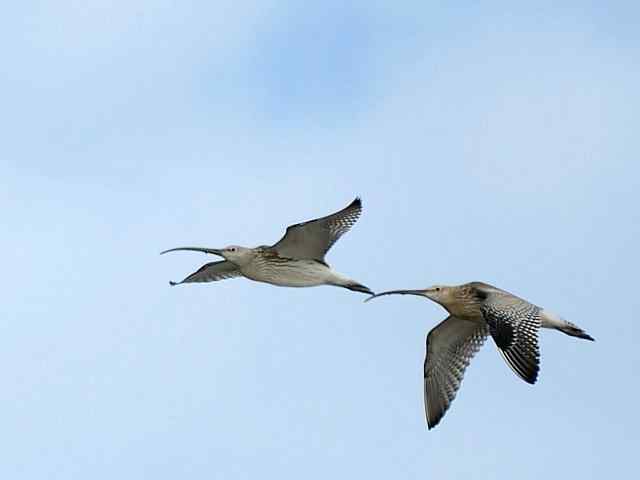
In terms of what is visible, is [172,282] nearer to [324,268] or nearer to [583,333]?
[324,268]

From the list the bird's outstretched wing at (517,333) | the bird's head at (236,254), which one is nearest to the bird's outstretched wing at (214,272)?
the bird's head at (236,254)

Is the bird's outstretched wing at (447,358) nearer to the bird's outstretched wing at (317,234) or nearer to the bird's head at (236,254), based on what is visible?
the bird's outstretched wing at (317,234)

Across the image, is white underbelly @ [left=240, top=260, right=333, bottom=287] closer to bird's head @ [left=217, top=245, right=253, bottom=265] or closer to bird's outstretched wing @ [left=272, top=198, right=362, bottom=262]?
bird's outstretched wing @ [left=272, top=198, right=362, bottom=262]

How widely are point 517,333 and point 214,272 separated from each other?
7384mm

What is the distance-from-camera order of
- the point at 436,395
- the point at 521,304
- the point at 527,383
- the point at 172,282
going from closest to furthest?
the point at 527,383 < the point at 521,304 < the point at 436,395 < the point at 172,282

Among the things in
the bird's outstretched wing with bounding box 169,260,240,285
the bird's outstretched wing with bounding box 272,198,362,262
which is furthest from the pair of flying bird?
the bird's outstretched wing with bounding box 169,260,240,285

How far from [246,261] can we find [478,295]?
3.91 meters

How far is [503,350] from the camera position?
942 inches

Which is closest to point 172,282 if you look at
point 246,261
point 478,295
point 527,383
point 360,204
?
point 246,261

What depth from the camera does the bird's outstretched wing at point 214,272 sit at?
29.9 meters

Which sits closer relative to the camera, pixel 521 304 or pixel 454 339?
pixel 521 304

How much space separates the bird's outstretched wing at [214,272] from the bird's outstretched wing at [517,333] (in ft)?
19.9

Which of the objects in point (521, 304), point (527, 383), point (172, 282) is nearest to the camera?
point (527, 383)

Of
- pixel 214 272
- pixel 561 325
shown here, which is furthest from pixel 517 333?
pixel 214 272
